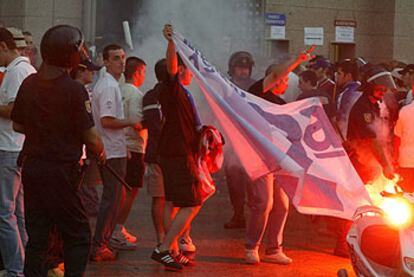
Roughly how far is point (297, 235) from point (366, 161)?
1559 millimetres

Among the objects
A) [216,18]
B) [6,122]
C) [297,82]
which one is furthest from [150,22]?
[6,122]

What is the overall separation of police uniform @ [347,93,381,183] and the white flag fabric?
680 mm

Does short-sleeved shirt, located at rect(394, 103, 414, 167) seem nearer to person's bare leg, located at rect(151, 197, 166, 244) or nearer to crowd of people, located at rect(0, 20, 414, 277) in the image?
crowd of people, located at rect(0, 20, 414, 277)

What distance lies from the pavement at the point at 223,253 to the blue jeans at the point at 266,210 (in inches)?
8.7

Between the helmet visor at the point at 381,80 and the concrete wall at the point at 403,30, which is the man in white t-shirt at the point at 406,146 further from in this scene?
the concrete wall at the point at 403,30

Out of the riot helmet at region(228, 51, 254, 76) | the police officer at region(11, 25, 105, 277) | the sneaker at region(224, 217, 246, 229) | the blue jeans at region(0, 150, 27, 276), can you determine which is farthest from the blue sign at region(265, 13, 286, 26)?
the police officer at region(11, 25, 105, 277)

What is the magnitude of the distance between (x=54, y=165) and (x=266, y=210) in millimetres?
2950

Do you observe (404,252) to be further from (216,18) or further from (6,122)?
(216,18)

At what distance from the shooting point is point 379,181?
29.0ft

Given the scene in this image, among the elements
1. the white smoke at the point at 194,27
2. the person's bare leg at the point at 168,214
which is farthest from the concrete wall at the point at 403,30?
the person's bare leg at the point at 168,214

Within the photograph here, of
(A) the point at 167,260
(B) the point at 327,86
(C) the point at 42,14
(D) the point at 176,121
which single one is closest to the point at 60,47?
(D) the point at 176,121

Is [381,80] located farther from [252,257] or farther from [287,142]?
[252,257]

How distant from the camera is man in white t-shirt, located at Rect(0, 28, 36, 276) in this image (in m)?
6.91

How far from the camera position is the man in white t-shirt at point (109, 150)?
8.31m
